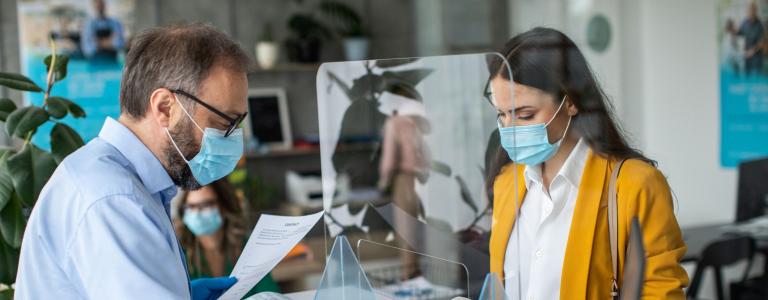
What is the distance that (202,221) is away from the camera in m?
2.86

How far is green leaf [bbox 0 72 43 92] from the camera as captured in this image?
1820 mm

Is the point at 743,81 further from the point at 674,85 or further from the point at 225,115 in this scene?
the point at 225,115

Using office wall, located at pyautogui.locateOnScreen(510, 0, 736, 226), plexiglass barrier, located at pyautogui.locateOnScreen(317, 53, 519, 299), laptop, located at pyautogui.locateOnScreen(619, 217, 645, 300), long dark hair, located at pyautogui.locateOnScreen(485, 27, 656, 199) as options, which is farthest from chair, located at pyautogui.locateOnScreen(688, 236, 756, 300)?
laptop, located at pyautogui.locateOnScreen(619, 217, 645, 300)

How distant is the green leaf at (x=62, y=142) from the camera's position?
1823mm

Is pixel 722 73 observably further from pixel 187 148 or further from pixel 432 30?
pixel 187 148

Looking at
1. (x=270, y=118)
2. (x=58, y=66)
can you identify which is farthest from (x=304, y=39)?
(x=58, y=66)

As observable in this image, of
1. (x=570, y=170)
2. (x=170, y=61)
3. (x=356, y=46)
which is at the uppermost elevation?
(x=356, y=46)

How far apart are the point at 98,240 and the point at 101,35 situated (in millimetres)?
3890

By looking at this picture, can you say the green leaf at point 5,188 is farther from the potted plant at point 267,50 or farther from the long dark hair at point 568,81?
the potted plant at point 267,50

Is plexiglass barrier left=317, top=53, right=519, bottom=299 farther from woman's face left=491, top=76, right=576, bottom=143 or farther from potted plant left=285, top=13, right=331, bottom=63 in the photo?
potted plant left=285, top=13, right=331, bottom=63

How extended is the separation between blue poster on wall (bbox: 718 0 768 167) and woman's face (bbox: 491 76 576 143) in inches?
110

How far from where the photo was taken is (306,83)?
16.8 ft

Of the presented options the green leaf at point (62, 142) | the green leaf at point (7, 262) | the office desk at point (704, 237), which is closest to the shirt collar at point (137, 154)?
the green leaf at point (62, 142)

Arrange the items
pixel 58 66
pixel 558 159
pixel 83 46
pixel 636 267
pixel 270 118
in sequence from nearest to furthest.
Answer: pixel 636 267, pixel 558 159, pixel 58 66, pixel 83 46, pixel 270 118
